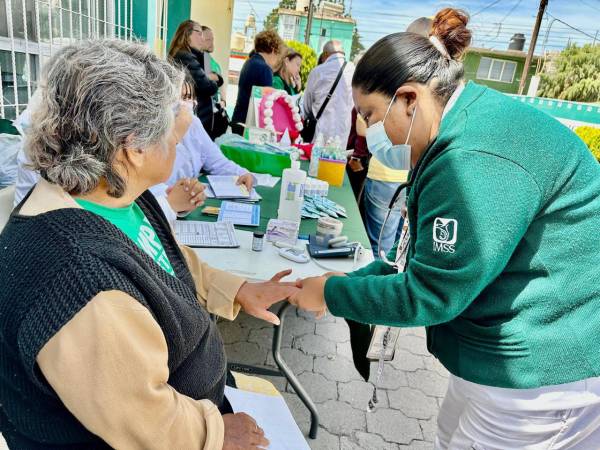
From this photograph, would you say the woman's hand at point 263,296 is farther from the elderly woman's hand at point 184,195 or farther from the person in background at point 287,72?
the person in background at point 287,72

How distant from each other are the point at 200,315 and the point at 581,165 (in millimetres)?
1031

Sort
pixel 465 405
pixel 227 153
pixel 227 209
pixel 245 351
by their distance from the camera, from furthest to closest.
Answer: pixel 227 153, pixel 245 351, pixel 227 209, pixel 465 405

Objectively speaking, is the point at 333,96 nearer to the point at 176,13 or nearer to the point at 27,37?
the point at 27,37

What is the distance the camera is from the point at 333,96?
4277mm

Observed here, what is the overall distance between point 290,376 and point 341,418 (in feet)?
1.99

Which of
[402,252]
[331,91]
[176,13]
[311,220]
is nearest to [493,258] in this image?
[402,252]

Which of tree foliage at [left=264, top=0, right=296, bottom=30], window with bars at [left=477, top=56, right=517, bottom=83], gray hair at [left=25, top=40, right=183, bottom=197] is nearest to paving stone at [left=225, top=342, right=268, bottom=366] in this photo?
gray hair at [left=25, top=40, right=183, bottom=197]

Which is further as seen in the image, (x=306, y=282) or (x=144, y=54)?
(x=306, y=282)

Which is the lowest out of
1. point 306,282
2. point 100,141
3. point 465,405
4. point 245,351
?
point 245,351

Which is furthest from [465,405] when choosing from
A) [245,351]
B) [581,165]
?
[245,351]

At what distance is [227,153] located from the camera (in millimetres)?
3486

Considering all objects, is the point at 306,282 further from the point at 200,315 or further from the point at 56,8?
the point at 56,8

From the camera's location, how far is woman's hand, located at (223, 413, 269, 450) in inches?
42.3

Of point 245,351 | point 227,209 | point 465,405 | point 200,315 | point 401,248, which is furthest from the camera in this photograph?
point 245,351
